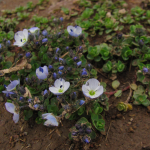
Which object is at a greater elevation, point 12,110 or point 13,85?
point 13,85

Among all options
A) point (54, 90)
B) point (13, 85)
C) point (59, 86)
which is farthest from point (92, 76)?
point (13, 85)

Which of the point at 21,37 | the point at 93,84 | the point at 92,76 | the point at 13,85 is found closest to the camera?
the point at 93,84

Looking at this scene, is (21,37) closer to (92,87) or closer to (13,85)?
(13,85)

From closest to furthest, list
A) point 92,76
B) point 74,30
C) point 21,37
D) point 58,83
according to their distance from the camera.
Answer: point 58,83, point 92,76, point 21,37, point 74,30

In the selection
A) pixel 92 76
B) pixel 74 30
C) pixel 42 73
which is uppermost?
pixel 74 30

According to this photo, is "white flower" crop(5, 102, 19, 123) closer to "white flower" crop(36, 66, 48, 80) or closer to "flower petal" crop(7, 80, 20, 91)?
"flower petal" crop(7, 80, 20, 91)

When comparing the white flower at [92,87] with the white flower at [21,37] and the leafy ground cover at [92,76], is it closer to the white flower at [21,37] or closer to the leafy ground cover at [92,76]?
the leafy ground cover at [92,76]

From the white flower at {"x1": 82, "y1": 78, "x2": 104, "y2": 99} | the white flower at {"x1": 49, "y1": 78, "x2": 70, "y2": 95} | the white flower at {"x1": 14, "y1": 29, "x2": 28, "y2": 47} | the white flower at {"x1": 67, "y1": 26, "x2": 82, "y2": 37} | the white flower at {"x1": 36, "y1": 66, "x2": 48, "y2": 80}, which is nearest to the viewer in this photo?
the white flower at {"x1": 82, "y1": 78, "x2": 104, "y2": 99}

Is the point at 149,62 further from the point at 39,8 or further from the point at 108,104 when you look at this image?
the point at 39,8

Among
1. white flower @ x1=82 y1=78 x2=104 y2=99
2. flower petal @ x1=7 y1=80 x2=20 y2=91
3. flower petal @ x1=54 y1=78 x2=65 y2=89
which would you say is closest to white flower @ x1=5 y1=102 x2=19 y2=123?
flower petal @ x1=7 y1=80 x2=20 y2=91
